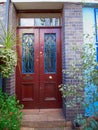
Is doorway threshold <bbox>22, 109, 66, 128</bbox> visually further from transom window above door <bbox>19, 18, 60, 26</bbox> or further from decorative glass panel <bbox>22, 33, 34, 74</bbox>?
transom window above door <bbox>19, 18, 60, 26</bbox>

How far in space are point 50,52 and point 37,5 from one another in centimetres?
123

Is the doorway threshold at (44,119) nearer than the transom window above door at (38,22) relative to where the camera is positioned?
Yes

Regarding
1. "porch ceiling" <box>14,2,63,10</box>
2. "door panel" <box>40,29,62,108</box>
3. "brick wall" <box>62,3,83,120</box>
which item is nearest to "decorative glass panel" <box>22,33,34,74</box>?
"door panel" <box>40,29,62,108</box>

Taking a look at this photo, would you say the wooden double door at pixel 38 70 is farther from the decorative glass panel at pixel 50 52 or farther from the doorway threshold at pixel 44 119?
the doorway threshold at pixel 44 119

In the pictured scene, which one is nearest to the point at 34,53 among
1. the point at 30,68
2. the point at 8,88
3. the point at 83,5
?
the point at 30,68

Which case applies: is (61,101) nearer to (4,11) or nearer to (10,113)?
(10,113)

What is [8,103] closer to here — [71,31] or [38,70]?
[38,70]

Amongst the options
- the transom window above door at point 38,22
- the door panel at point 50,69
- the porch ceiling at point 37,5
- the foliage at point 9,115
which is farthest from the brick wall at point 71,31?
the foliage at point 9,115

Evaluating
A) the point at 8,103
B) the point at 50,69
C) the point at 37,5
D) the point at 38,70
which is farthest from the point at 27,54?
the point at 8,103

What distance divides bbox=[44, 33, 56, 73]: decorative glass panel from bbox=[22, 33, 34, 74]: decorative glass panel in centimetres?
37

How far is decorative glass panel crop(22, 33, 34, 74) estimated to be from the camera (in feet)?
16.7

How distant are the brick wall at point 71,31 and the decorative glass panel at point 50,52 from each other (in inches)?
20.9

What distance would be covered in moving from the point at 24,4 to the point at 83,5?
1.43 metres

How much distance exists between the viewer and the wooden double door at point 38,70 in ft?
16.6
